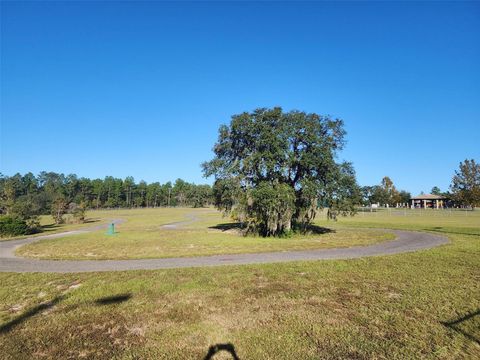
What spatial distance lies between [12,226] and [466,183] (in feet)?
307

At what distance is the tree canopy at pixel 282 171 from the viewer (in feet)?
70.6

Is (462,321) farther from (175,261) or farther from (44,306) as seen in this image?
(175,261)

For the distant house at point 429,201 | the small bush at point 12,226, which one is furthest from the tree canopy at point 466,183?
the small bush at point 12,226

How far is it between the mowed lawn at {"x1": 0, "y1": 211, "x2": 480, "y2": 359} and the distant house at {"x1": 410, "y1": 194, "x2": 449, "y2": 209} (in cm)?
12189

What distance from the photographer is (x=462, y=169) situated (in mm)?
80250

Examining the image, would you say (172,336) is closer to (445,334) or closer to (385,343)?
(385,343)

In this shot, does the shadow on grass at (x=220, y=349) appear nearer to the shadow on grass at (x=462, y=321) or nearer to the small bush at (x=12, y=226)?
the shadow on grass at (x=462, y=321)

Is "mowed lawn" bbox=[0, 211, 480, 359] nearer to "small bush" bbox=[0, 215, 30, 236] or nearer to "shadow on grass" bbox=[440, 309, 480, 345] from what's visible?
"shadow on grass" bbox=[440, 309, 480, 345]

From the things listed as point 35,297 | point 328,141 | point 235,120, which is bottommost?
point 35,297

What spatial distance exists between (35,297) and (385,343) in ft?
26.2

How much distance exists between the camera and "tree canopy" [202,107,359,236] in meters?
21.5

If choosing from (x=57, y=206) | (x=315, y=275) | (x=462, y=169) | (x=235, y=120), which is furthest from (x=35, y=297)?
(x=462, y=169)

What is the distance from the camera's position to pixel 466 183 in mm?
79875

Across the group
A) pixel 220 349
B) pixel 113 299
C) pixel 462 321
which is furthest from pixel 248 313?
pixel 462 321
